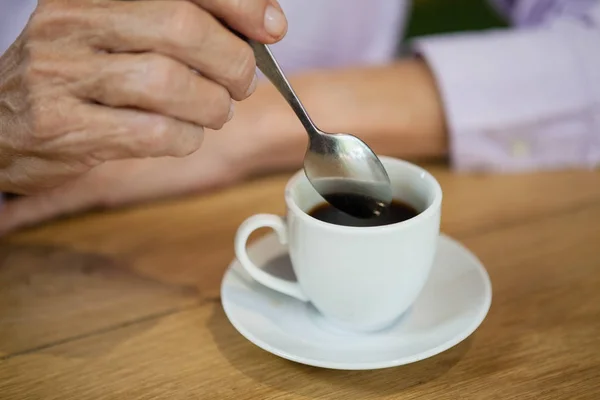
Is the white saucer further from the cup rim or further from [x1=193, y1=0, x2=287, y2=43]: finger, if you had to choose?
[x1=193, y1=0, x2=287, y2=43]: finger

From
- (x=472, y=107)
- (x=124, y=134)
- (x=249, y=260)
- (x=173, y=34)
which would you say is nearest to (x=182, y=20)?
(x=173, y=34)

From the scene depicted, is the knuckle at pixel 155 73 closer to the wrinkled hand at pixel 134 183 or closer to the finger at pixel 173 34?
the finger at pixel 173 34

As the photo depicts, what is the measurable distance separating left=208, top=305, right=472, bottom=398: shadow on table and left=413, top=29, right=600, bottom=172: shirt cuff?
0.38m

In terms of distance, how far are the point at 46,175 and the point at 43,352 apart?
0.17m

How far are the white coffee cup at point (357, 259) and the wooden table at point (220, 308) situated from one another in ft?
0.20

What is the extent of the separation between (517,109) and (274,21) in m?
0.49

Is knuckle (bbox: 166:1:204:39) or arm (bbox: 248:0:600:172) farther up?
knuckle (bbox: 166:1:204:39)

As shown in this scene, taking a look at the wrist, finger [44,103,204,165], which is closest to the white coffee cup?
finger [44,103,204,165]

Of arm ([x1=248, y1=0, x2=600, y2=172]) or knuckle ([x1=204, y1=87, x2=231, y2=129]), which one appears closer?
knuckle ([x1=204, y1=87, x2=231, y2=129])

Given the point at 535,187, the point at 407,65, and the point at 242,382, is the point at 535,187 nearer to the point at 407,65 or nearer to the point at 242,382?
the point at 407,65

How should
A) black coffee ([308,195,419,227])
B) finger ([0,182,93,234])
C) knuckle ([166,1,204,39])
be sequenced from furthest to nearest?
finger ([0,182,93,234]) → black coffee ([308,195,419,227]) → knuckle ([166,1,204,39])

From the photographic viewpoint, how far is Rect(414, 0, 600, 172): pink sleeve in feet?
3.05

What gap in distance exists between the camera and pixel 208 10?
56cm

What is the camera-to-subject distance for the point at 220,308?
0.69 meters
